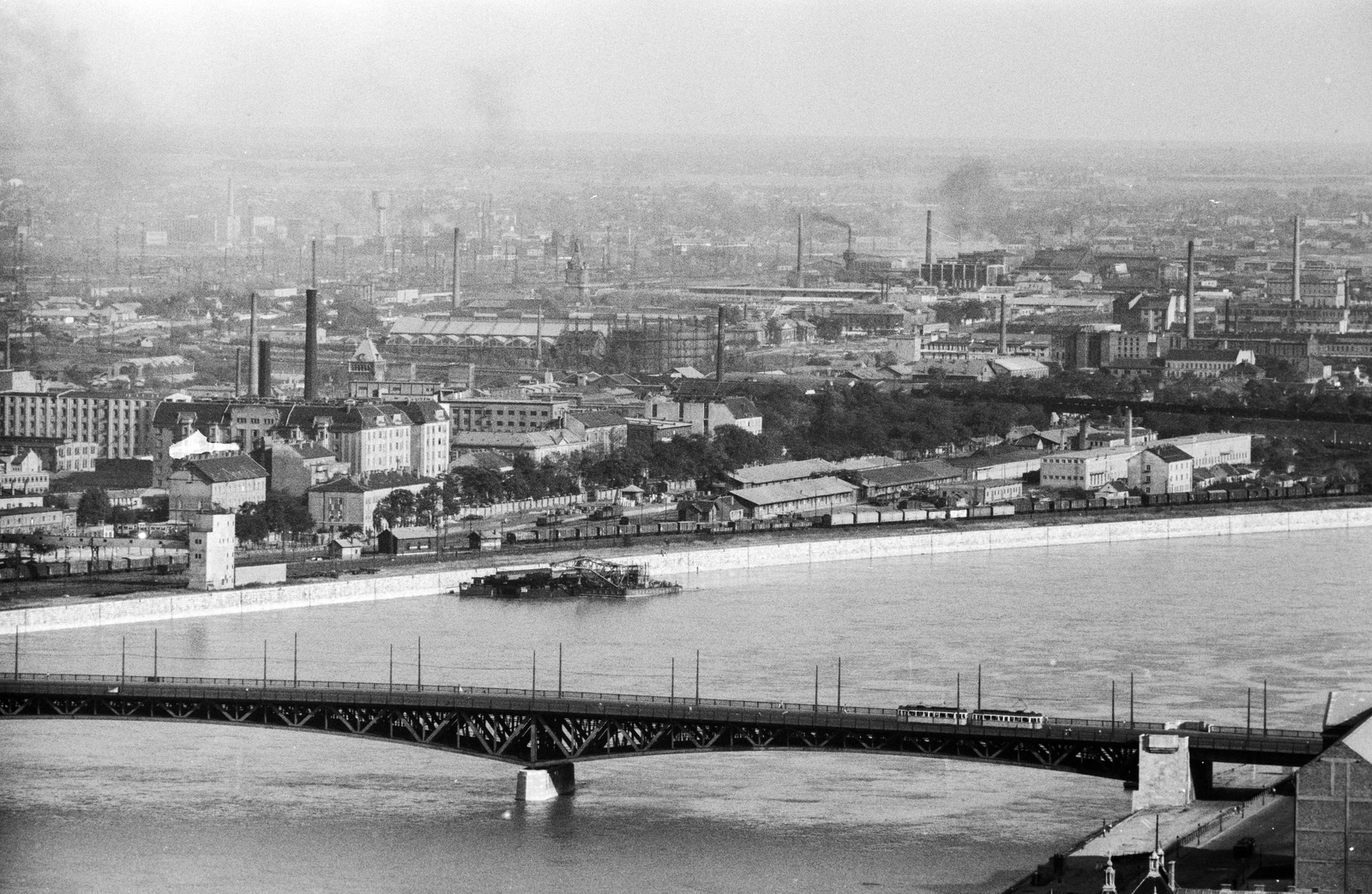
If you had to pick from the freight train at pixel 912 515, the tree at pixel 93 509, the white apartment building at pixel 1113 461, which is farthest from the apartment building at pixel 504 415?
the tree at pixel 93 509

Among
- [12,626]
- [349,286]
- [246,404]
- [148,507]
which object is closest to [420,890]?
[12,626]

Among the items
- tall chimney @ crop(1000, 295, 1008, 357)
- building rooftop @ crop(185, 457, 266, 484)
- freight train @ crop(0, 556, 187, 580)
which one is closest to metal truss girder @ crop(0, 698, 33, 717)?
freight train @ crop(0, 556, 187, 580)

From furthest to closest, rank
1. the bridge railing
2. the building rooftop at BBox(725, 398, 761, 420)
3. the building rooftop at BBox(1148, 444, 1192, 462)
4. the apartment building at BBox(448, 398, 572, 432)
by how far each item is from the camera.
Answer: the building rooftop at BBox(725, 398, 761, 420)
the apartment building at BBox(448, 398, 572, 432)
the building rooftop at BBox(1148, 444, 1192, 462)
the bridge railing

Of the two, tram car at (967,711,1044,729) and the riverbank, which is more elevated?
the riverbank

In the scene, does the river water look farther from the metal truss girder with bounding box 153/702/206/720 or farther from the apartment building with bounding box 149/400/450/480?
the apartment building with bounding box 149/400/450/480

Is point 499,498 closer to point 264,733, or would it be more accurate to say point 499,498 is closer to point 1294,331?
point 264,733

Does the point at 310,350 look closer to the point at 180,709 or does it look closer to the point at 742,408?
the point at 742,408

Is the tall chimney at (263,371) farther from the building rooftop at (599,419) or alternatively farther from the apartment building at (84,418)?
the building rooftop at (599,419)
